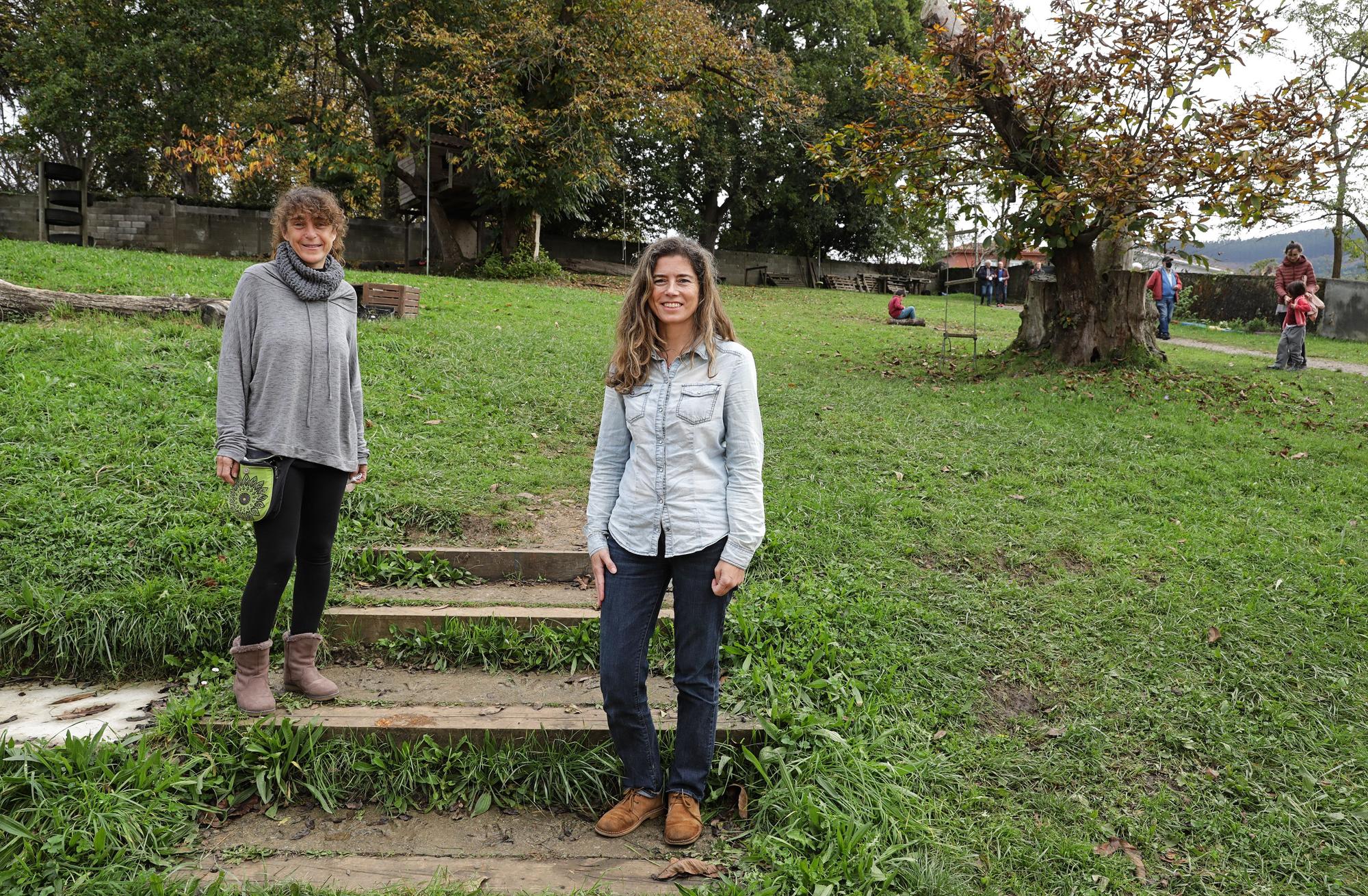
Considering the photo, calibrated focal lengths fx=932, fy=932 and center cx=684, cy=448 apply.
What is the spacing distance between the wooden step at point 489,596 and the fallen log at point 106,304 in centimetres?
486

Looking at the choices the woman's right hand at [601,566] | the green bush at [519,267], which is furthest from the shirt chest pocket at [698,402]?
the green bush at [519,267]

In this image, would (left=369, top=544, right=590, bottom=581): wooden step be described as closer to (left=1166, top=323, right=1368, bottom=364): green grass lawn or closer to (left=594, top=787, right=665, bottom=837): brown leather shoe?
(left=594, top=787, right=665, bottom=837): brown leather shoe

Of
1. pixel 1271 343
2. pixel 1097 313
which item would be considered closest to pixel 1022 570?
pixel 1097 313

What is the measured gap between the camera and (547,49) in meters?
18.8

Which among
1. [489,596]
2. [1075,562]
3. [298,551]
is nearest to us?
[298,551]

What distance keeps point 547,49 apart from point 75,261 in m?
10.1

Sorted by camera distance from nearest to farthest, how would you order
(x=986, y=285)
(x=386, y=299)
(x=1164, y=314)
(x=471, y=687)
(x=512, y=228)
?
(x=471, y=687) → (x=386, y=299) → (x=1164, y=314) → (x=512, y=228) → (x=986, y=285)

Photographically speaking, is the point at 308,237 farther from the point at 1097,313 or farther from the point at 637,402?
the point at 1097,313

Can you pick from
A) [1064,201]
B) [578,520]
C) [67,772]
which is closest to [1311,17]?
[1064,201]

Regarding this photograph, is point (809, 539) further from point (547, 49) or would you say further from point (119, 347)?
point (547, 49)

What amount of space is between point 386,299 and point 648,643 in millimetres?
9021

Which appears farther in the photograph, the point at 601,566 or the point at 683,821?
the point at 683,821

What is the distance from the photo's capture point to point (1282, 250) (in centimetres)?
2788

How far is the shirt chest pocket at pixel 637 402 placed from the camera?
2959 millimetres
